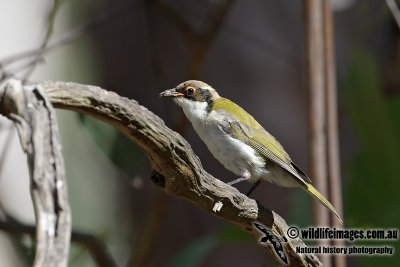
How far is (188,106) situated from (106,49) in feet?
7.65

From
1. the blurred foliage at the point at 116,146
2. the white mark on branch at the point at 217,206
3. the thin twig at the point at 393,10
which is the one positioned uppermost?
the thin twig at the point at 393,10

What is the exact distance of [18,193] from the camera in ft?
14.3

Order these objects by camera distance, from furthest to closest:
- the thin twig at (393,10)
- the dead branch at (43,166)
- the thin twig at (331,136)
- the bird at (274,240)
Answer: the thin twig at (393,10), the thin twig at (331,136), the bird at (274,240), the dead branch at (43,166)

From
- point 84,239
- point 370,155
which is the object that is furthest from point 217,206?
point 370,155

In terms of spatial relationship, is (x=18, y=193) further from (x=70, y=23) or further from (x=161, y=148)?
(x=161, y=148)

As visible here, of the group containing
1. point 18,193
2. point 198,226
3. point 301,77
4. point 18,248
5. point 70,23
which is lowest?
point 18,248

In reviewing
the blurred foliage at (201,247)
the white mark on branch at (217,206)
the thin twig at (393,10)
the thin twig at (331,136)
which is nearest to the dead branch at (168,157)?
the white mark on branch at (217,206)

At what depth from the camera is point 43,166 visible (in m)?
1.17

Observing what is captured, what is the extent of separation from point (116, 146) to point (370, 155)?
2068 mm

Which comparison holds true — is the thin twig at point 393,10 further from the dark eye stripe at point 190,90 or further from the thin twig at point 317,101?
the dark eye stripe at point 190,90

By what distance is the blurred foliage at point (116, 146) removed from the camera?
3.20 metres

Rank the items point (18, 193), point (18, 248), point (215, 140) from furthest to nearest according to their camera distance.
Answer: point (18, 193) < point (18, 248) < point (215, 140)

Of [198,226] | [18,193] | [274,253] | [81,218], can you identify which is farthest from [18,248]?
[274,253]

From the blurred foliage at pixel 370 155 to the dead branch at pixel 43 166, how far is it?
3.39 m
